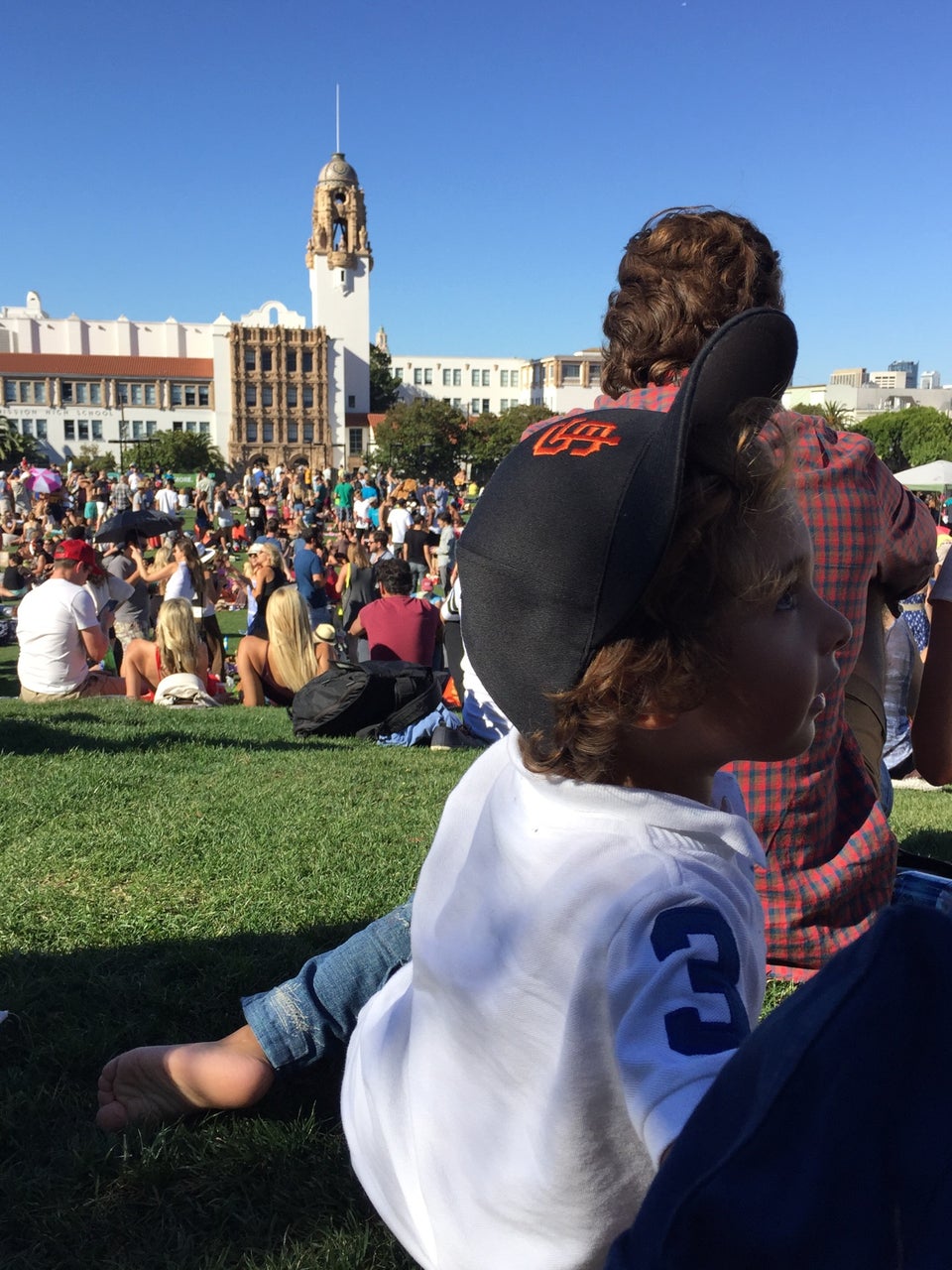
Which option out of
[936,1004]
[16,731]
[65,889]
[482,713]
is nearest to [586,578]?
[936,1004]

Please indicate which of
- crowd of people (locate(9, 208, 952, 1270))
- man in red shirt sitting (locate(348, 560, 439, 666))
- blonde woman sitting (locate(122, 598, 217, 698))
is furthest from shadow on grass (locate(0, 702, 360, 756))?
crowd of people (locate(9, 208, 952, 1270))

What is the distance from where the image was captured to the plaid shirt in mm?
2307

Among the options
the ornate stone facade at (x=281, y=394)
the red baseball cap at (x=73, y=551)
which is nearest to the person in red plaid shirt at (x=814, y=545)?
the red baseball cap at (x=73, y=551)

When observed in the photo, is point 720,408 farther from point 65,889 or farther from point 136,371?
point 136,371

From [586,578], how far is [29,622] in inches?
331

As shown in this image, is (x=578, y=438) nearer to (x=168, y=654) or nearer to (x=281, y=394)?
(x=168, y=654)

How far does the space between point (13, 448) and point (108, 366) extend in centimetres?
3896

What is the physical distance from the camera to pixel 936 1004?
2.70 ft

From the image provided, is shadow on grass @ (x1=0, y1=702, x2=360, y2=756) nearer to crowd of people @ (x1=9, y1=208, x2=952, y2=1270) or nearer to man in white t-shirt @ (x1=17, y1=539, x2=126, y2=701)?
man in white t-shirt @ (x1=17, y1=539, x2=126, y2=701)

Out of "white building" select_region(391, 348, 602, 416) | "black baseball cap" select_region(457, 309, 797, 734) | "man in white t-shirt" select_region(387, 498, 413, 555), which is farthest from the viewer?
"white building" select_region(391, 348, 602, 416)

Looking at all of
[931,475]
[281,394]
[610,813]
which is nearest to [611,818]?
[610,813]

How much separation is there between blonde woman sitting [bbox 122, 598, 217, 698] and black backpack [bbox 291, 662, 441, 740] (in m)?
1.66

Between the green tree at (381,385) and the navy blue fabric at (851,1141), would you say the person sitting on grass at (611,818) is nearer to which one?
the navy blue fabric at (851,1141)

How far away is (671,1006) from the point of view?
1.09 m
